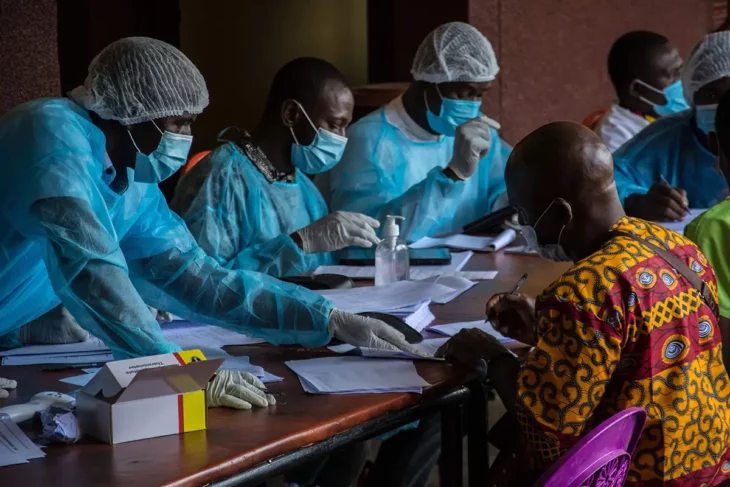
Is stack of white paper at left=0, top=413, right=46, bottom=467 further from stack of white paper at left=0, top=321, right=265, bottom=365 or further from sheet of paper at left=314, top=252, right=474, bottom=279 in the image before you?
sheet of paper at left=314, top=252, right=474, bottom=279

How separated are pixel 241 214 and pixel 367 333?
3.56 feet

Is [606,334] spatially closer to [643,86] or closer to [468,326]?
[468,326]

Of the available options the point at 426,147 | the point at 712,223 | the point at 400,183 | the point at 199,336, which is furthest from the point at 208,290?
the point at 426,147

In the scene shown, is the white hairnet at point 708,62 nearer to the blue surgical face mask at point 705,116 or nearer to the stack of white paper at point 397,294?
the blue surgical face mask at point 705,116

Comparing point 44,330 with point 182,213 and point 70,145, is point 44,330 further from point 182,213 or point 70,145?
point 182,213

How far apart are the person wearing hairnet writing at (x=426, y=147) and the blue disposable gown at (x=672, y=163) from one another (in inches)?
20.8

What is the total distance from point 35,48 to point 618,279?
231 cm

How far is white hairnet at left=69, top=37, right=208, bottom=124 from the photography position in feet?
6.84

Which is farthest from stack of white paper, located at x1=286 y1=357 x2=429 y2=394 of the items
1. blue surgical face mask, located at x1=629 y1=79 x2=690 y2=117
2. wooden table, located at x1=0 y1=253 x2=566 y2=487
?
blue surgical face mask, located at x1=629 y1=79 x2=690 y2=117

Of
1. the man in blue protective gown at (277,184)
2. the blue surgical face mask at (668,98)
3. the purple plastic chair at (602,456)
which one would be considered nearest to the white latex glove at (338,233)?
the man in blue protective gown at (277,184)

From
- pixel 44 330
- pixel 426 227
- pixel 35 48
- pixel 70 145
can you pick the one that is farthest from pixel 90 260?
pixel 426 227

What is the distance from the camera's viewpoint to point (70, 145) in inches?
78.8

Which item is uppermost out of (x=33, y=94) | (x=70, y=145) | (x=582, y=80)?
(x=70, y=145)

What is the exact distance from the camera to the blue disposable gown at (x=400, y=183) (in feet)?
11.8
